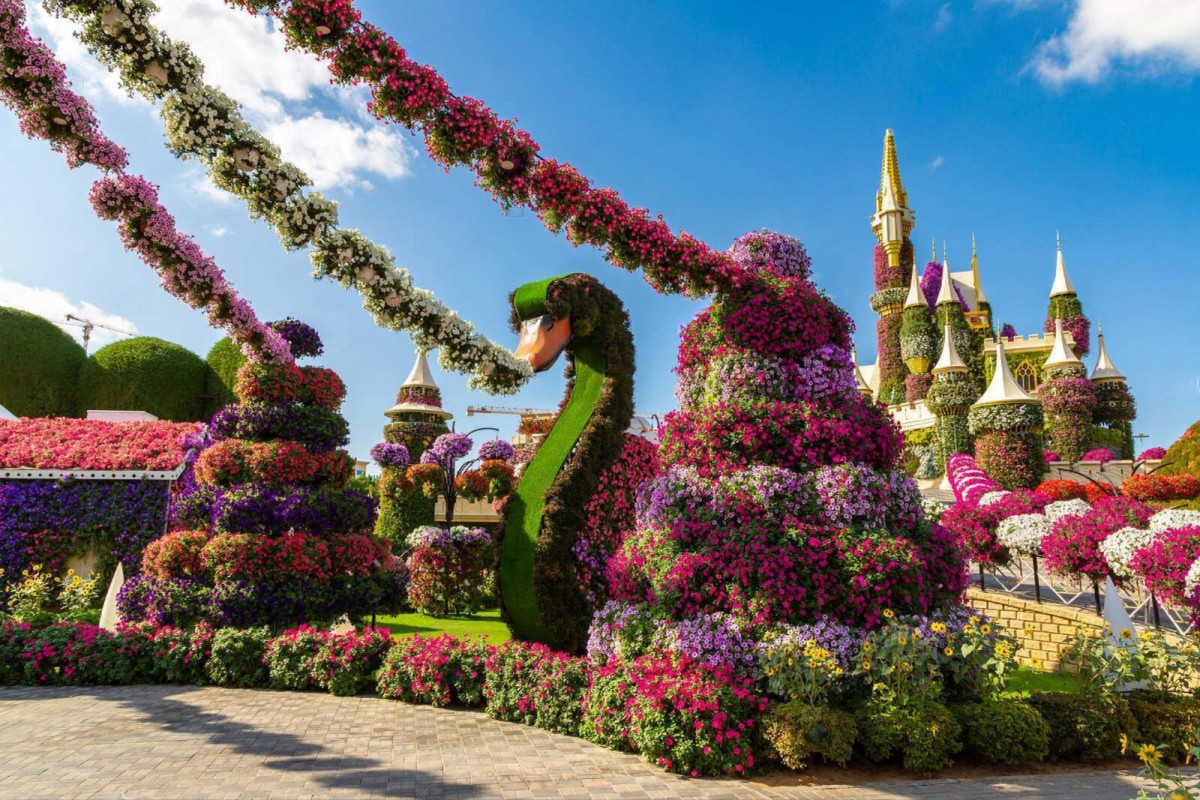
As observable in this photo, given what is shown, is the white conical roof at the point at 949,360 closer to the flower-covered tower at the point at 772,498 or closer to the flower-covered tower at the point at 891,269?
the flower-covered tower at the point at 891,269

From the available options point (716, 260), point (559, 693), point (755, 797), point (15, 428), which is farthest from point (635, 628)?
point (15, 428)

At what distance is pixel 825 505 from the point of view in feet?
21.7

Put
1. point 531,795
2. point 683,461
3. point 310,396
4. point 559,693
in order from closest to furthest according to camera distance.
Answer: point 531,795 → point 559,693 → point 683,461 → point 310,396

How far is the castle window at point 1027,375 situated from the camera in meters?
41.6

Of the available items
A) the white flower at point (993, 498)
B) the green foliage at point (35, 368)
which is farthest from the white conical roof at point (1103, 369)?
the green foliage at point (35, 368)

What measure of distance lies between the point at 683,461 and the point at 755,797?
3.35 m

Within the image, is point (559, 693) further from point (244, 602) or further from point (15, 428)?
point (15, 428)

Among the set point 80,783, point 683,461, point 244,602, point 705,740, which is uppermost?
point 683,461

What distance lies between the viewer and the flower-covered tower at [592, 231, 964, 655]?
6223 mm

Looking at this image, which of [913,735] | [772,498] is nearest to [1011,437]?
[772,498]

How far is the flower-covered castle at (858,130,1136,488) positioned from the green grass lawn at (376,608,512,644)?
21712mm

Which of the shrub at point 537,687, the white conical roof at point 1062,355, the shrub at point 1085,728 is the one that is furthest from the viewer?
the white conical roof at point 1062,355

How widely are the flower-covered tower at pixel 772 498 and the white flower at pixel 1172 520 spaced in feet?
14.8

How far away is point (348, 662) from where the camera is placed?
8.05 metres
